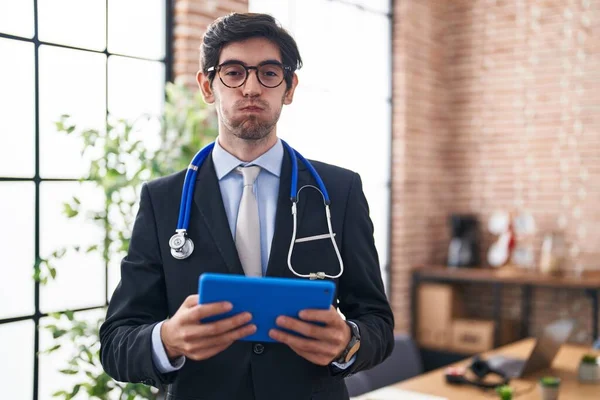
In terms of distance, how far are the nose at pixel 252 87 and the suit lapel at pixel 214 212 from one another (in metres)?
0.22

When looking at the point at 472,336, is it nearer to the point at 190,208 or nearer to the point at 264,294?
the point at 190,208

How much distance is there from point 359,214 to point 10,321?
199 centimetres

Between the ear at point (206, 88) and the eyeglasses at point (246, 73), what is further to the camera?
the ear at point (206, 88)

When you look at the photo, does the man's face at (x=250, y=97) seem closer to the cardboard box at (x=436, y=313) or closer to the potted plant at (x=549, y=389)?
the potted plant at (x=549, y=389)

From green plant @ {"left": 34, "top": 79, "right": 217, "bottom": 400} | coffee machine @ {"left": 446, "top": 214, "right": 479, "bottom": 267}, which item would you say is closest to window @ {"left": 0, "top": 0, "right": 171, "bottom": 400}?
green plant @ {"left": 34, "top": 79, "right": 217, "bottom": 400}

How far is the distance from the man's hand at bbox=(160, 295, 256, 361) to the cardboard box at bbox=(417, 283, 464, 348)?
427 cm

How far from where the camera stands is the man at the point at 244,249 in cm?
147

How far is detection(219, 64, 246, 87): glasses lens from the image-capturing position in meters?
1.54

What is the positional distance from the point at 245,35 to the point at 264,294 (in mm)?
643

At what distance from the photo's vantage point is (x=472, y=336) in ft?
16.9

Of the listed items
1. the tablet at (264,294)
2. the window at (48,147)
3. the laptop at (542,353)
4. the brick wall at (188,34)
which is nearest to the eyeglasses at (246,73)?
the tablet at (264,294)

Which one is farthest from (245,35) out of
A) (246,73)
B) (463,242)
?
(463,242)

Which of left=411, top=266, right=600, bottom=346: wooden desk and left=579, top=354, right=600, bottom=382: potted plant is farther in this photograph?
left=411, top=266, right=600, bottom=346: wooden desk

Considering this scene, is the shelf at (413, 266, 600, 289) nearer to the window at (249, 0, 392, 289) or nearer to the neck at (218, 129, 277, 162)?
the window at (249, 0, 392, 289)
